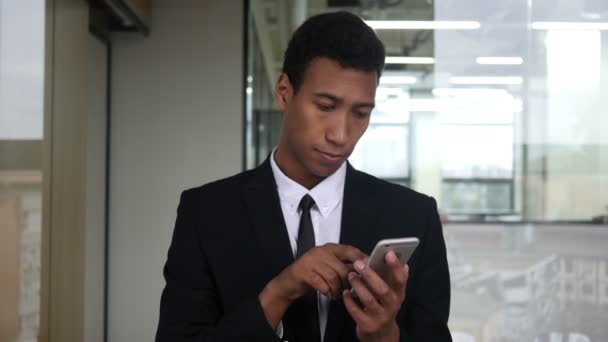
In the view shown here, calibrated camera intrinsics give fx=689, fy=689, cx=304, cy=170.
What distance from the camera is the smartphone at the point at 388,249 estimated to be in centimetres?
94

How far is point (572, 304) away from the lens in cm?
376

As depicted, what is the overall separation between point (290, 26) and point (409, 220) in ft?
8.95

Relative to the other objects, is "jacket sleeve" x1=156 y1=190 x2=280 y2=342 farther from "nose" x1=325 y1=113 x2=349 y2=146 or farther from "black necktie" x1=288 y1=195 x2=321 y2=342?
"nose" x1=325 y1=113 x2=349 y2=146

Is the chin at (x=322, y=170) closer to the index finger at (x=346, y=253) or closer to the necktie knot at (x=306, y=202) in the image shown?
the necktie knot at (x=306, y=202)

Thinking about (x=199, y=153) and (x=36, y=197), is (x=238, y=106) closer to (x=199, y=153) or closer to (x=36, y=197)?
(x=199, y=153)

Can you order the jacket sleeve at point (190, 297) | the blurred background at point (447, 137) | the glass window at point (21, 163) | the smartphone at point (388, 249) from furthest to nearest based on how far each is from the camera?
the blurred background at point (447, 137), the glass window at point (21, 163), the jacket sleeve at point (190, 297), the smartphone at point (388, 249)

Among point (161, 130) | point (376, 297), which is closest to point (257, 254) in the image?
point (376, 297)

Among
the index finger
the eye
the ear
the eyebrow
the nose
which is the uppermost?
the ear

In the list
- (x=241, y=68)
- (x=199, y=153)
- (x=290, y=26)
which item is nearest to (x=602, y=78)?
(x=290, y=26)

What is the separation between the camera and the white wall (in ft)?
12.5

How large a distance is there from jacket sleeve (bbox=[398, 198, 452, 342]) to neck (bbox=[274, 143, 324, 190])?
0.23 metres

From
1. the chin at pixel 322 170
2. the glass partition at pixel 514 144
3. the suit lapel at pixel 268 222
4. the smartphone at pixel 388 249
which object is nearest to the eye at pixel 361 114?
the chin at pixel 322 170

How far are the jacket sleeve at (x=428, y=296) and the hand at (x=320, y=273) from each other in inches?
7.9

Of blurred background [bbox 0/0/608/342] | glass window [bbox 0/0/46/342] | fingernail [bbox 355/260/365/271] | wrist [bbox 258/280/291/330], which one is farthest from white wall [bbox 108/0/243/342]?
fingernail [bbox 355/260/365/271]
